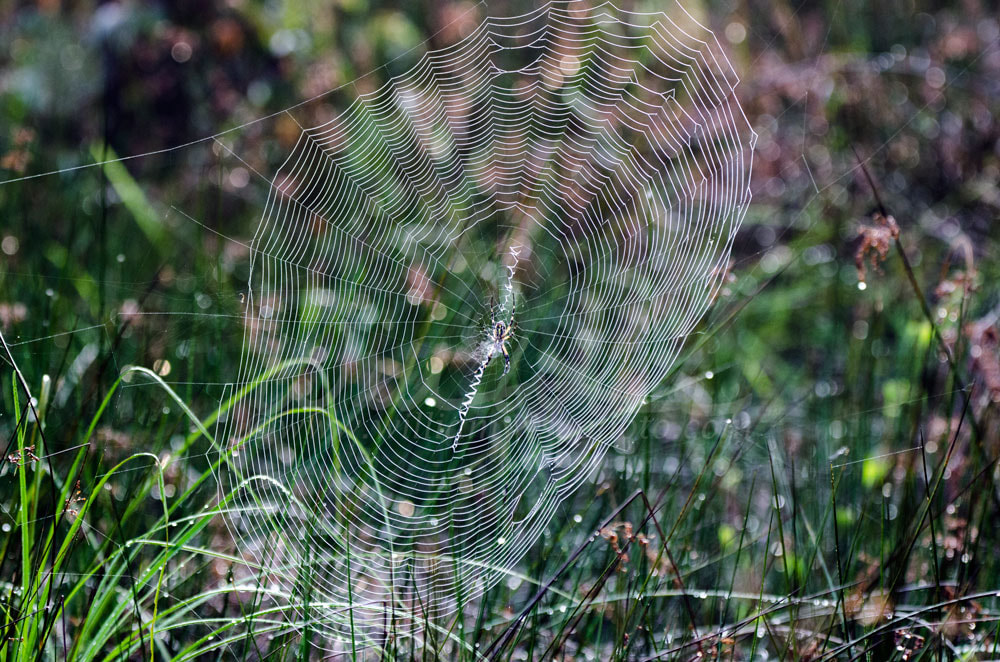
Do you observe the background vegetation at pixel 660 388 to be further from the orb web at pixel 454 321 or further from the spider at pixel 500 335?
the spider at pixel 500 335

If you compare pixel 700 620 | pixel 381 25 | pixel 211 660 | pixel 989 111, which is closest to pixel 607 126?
pixel 381 25

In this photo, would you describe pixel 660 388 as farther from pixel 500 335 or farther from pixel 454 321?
pixel 454 321

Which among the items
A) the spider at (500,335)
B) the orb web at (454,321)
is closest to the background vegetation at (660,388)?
the orb web at (454,321)

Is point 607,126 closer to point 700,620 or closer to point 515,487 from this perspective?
point 515,487

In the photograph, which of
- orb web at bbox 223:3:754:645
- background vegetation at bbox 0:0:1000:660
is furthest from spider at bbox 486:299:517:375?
background vegetation at bbox 0:0:1000:660

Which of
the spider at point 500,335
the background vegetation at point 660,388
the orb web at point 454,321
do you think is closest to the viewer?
the background vegetation at point 660,388
